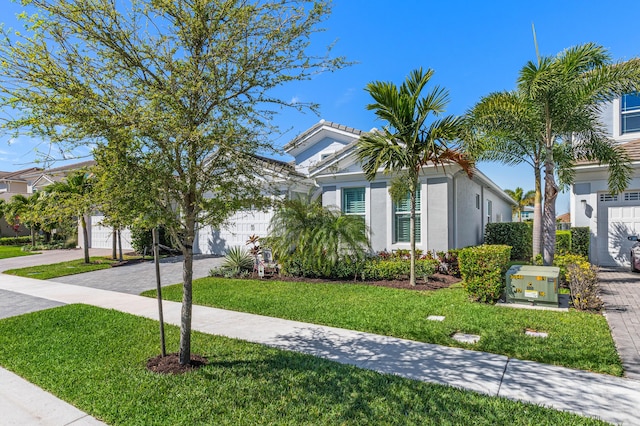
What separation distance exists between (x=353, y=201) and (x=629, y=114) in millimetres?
11055

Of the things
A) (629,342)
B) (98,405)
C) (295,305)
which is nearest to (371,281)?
(295,305)

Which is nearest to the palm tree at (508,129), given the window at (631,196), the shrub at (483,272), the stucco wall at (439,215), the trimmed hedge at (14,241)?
the stucco wall at (439,215)

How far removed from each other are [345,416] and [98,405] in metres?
2.56

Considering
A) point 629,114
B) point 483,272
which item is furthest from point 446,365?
point 629,114

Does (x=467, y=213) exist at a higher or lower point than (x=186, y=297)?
higher

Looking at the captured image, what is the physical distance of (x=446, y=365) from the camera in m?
4.59

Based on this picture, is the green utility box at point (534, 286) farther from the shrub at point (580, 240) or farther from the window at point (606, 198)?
the window at point (606, 198)

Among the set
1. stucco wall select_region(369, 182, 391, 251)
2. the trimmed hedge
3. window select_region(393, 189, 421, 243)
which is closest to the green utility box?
window select_region(393, 189, 421, 243)

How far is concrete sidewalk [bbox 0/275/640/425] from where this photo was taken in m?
3.70

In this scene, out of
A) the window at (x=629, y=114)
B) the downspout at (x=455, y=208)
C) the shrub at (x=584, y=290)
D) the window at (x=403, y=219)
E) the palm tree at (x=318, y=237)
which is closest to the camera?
the shrub at (x=584, y=290)

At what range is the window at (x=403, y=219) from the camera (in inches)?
490

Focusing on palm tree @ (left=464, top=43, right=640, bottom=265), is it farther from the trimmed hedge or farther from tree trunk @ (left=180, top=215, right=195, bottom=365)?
the trimmed hedge

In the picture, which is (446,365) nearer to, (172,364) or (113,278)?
(172,364)

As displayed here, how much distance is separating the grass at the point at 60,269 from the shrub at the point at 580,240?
1841 centimetres
